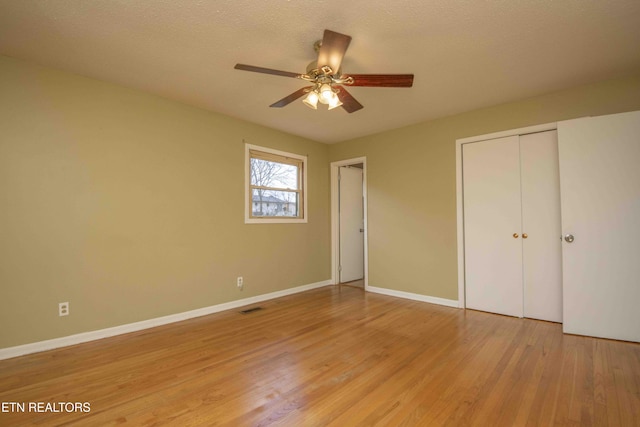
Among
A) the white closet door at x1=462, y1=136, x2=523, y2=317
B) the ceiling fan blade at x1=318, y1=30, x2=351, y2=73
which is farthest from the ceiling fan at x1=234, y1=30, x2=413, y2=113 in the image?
the white closet door at x1=462, y1=136, x2=523, y2=317

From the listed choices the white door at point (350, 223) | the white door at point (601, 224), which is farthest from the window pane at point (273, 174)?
the white door at point (601, 224)

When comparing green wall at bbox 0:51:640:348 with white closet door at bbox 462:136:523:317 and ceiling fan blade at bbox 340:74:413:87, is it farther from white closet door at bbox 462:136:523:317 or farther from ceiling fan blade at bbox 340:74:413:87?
ceiling fan blade at bbox 340:74:413:87

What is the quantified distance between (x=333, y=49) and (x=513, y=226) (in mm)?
2992

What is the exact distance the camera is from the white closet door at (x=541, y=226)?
3.20 m

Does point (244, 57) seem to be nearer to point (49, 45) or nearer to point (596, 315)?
point (49, 45)

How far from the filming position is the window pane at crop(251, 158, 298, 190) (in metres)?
4.22

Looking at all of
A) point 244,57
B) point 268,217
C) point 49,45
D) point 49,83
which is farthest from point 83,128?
point 268,217

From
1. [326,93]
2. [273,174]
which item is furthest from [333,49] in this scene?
[273,174]

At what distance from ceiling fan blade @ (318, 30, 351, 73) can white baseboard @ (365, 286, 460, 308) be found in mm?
3266

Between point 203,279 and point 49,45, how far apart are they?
2607 mm

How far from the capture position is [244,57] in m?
2.47

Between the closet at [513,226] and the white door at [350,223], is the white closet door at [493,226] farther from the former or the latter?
the white door at [350,223]

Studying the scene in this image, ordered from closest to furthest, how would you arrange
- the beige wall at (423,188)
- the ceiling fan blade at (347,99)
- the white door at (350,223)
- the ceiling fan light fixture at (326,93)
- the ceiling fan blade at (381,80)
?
the ceiling fan blade at (381,80) < the ceiling fan light fixture at (326,93) < the ceiling fan blade at (347,99) < the beige wall at (423,188) < the white door at (350,223)

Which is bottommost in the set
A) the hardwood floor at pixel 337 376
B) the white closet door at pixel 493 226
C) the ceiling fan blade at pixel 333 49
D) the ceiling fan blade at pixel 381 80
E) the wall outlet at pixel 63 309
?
the hardwood floor at pixel 337 376
